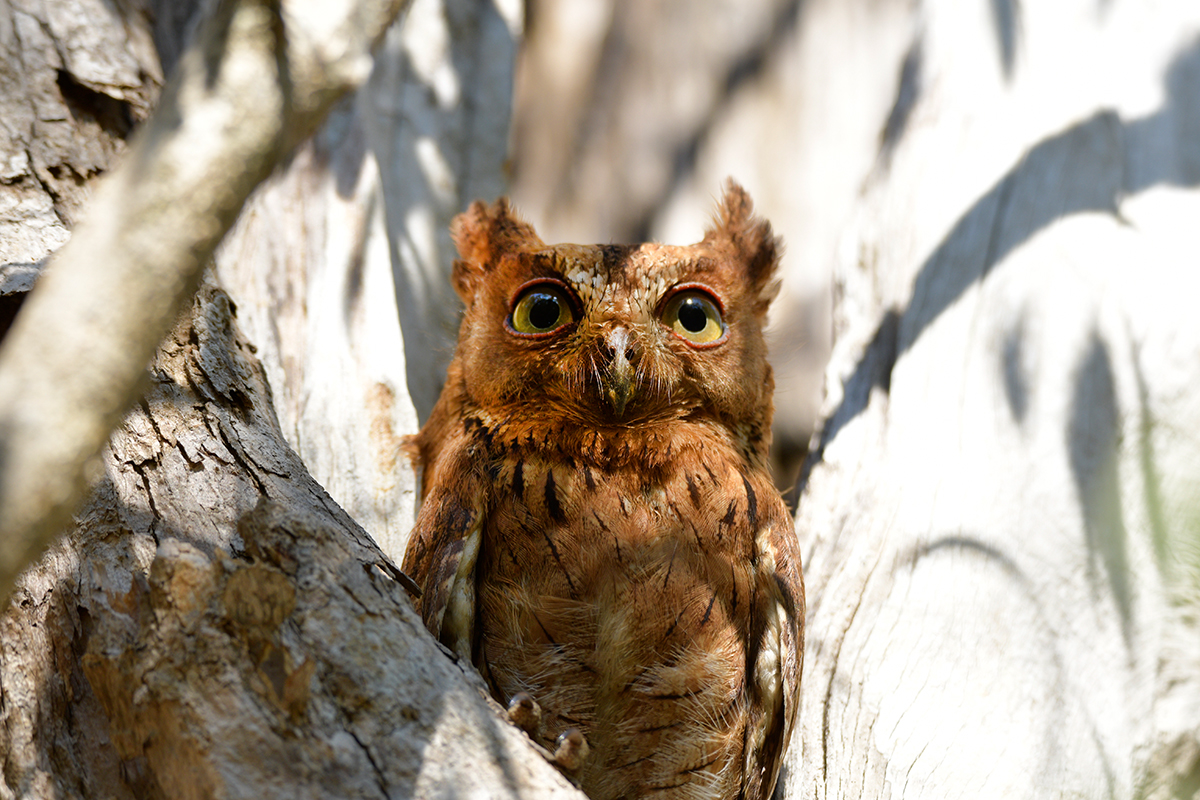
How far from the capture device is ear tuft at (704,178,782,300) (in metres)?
2.45

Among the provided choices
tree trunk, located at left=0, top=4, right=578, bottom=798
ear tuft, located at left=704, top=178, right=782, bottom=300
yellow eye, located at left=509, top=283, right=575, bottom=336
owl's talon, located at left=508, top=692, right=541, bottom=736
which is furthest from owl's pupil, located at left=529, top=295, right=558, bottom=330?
owl's talon, located at left=508, top=692, right=541, bottom=736

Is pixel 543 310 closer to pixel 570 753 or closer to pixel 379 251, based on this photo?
pixel 379 251

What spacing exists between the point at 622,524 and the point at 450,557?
1.30 feet

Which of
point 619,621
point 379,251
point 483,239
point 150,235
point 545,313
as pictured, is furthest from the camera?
point 379,251

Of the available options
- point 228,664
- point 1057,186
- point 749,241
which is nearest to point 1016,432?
point 1057,186

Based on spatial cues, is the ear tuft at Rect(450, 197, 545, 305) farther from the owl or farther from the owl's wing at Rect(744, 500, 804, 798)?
the owl's wing at Rect(744, 500, 804, 798)

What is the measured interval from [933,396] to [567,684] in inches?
52.7

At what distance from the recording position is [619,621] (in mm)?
1877

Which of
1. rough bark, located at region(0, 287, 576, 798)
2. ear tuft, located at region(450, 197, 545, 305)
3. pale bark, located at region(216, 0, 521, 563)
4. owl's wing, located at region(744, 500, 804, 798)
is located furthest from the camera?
pale bark, located at region(216, 0, 521, 563)

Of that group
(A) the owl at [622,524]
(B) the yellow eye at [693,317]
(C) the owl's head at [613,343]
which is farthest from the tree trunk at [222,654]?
(B) the yellow eye at [693,317]

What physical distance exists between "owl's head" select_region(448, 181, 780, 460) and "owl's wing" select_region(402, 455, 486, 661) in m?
0.25

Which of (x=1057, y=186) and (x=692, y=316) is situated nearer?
(x=692, y=316)

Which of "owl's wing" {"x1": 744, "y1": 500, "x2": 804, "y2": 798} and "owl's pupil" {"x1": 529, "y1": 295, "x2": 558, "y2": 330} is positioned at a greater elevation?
"owl's pupil" {"x1": 529, "y1": 295, "x2": 558, "y2": 330}

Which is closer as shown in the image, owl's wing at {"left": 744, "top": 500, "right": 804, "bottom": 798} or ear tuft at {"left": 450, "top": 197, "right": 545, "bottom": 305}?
owl's wing at {"left": 744, "top": 500, "right": 804, "bottom": 798}
